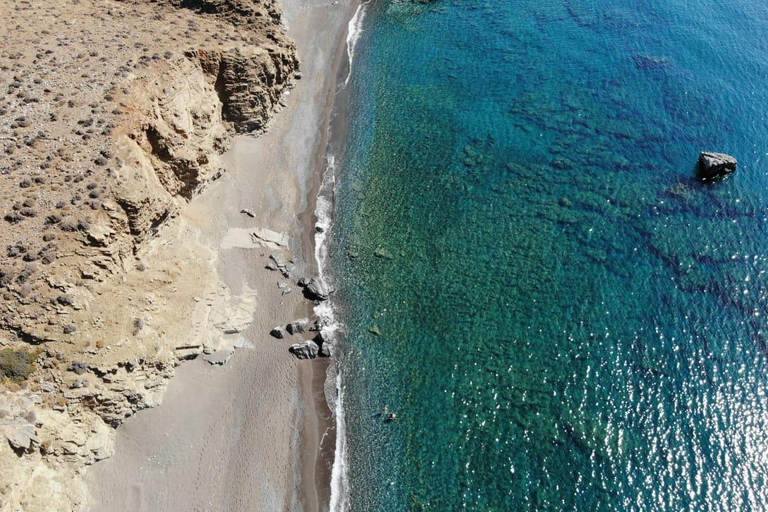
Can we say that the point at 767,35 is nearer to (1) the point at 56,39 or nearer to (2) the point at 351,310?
(2) the point at 351,310

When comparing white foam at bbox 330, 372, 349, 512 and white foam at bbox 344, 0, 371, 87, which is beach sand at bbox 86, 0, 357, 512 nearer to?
white foam at bbox 330, 372, 349, 512

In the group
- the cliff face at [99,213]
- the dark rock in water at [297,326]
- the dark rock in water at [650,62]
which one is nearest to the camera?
the cliff face at [99,213]

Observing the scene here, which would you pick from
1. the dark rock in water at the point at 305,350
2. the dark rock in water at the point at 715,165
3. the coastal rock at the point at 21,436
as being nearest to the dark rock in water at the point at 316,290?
the dark rock in water at the point at 305,350

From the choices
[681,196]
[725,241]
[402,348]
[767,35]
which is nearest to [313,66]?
[402,348]

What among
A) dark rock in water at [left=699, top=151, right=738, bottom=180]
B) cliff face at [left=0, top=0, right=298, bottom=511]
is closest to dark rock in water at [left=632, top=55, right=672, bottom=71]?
dark rock in water at [left=699, top=151, right=738, bottom=180]

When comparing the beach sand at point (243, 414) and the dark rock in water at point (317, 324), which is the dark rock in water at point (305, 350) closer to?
the beach sand at point (243, 414)

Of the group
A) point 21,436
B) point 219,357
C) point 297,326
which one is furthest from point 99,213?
point 297,326

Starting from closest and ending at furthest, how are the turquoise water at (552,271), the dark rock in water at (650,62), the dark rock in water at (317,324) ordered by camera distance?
the turquoise water at (552,271), the dark rock in water at (317,324), the dark rock in water at (650,62)
